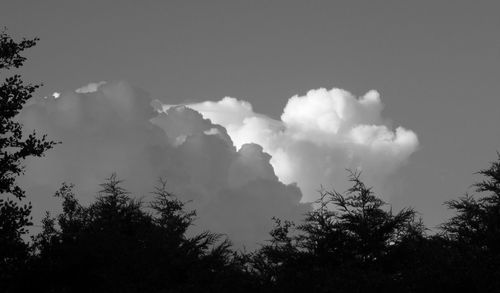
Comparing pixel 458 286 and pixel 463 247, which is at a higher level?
pixel 463 247

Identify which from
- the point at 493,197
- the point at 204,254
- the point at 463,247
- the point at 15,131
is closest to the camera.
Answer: the point at 15,131

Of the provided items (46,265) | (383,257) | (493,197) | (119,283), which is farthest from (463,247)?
(46,265)

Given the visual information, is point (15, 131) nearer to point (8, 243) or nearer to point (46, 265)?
point (8, 243)

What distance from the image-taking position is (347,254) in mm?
31297

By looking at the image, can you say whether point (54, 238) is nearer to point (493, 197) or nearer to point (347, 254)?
point (347, 254)

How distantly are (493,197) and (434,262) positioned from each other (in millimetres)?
15103

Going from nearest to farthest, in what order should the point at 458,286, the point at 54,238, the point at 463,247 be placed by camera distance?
the point at 458,286 → the point at 463,247 → the point at 54,238

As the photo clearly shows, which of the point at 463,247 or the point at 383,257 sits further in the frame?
the point at 383,257

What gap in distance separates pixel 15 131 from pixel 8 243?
165 inches

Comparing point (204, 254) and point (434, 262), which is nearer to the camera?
point (434, 262)

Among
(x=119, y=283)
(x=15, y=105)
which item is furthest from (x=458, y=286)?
(x=15, y=105)

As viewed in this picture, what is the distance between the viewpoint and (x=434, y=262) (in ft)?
66.4

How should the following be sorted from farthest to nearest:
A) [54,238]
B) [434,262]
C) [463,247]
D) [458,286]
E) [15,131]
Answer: [54,238]
[463,247]
[15,131]
[434,262]
[458,286]

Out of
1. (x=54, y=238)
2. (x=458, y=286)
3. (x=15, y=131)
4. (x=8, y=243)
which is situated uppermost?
(x=15, y=131)
